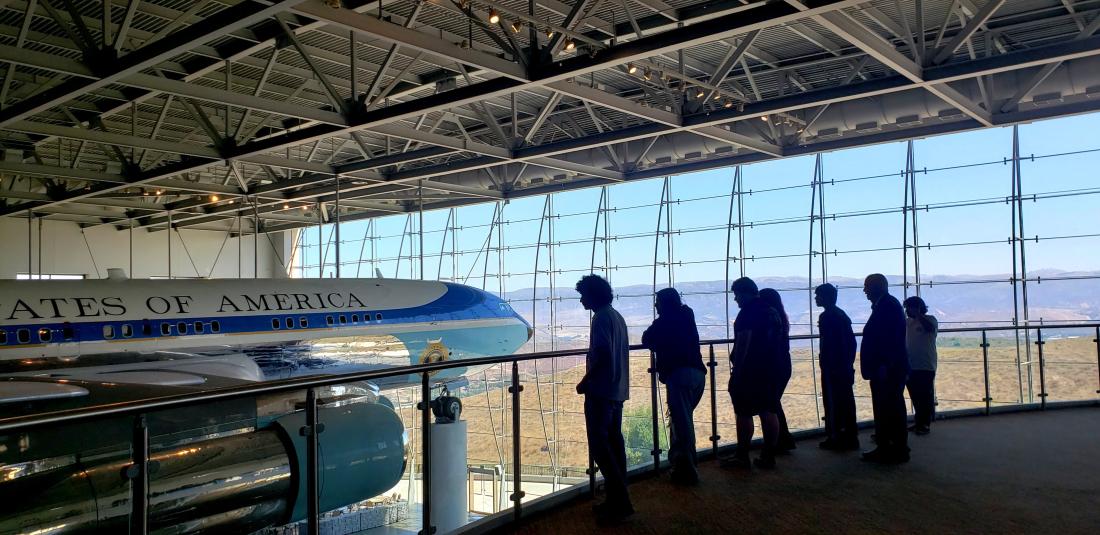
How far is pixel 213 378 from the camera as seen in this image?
30.2 feet

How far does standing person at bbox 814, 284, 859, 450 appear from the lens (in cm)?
578

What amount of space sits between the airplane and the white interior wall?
871cm

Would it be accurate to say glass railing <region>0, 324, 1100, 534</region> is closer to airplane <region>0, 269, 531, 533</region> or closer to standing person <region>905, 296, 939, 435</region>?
airplane <region>0, 269, 531, 533</region>

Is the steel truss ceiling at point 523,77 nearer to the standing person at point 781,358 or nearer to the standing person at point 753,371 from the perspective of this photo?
the standing person at point 781,358

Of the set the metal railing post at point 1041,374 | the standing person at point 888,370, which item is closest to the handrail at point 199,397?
the standing person at point 888,370

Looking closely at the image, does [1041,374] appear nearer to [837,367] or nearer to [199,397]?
[837,367]

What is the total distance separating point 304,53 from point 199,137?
7.88 m

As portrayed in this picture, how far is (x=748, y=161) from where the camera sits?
1458 cm

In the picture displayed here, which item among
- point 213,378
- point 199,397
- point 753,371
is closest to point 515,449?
point 753,371

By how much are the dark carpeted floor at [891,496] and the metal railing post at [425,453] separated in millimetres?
598

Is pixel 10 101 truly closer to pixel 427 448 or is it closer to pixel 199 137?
pixel 199 137

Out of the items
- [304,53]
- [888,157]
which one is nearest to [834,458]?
[304,53]

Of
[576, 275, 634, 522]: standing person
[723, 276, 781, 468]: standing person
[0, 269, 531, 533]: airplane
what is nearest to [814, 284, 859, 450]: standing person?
[723, 276, 781, 468]: standing person

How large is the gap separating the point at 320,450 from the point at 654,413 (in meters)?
2.56
